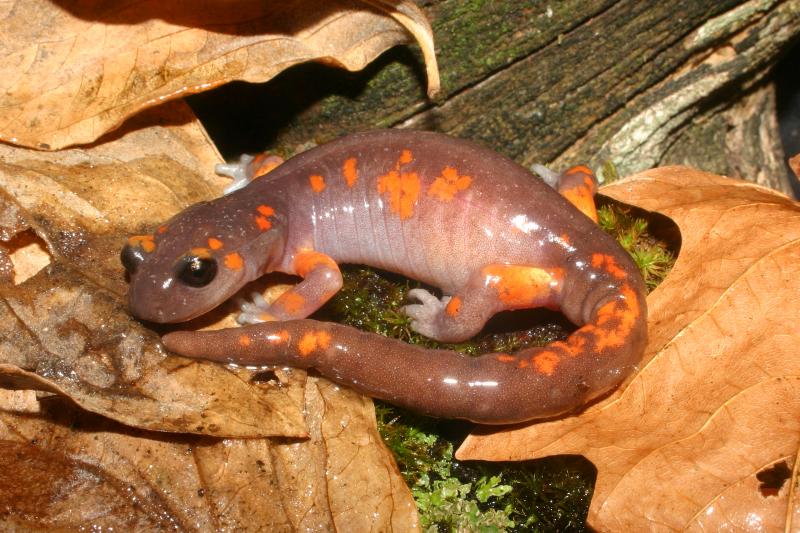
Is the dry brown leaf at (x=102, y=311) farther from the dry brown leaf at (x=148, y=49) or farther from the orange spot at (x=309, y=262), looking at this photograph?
the orange spot at (x=309, y=262)

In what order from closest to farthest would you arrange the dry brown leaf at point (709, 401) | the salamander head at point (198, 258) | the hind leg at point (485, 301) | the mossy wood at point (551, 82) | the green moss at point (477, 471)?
1. the dry brown leaf at point (709, 401)
2. the green moss at point (477, 471)
3. the salamander head at point (198, 258)
4. the hind leg at point (485, 301)
5. the mossy wood at point (551, 82)

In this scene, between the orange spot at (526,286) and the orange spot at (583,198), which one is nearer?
the orange spot at (526,286)

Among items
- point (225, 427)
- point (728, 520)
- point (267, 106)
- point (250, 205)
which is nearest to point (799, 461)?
point (728, 520)

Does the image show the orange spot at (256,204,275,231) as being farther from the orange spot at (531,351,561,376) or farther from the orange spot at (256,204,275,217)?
the orange spot at (531,351,561,376)

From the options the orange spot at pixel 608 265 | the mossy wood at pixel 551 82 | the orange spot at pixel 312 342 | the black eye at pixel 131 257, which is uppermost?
the mossy wood at pixel 551 82

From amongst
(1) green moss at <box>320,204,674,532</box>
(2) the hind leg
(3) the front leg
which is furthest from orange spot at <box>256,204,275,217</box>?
(2) the hind leg

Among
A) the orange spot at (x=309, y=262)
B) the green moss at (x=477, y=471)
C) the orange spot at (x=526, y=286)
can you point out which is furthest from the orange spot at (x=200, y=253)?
the orange spot at (x=526, y=286)

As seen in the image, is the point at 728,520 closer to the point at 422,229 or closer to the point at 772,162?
the point at 422,229
